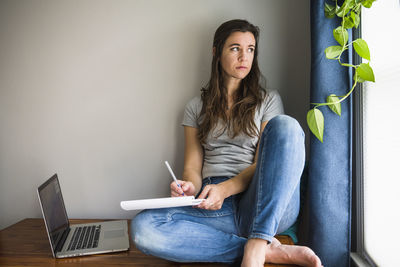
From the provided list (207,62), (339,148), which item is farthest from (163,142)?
(339,148)

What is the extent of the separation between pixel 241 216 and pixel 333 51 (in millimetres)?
689

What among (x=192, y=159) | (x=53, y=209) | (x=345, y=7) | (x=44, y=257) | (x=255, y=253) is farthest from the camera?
(x=192, y=159)

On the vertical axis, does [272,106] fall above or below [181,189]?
above

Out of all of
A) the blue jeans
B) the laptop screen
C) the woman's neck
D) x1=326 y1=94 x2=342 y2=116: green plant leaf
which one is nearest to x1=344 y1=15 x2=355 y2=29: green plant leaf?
x1=326 y1=94 x2=342 y2=116: green plant leaf

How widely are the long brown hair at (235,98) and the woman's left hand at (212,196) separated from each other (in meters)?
0.32

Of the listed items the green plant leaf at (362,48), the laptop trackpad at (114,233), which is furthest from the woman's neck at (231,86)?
the laptop trackpad at (114,233)

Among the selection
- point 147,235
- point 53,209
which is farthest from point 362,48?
point 53,209

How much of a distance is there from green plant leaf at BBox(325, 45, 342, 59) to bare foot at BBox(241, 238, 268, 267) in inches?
26.4

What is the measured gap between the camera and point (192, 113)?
1.60 m

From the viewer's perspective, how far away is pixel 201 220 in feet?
4.21

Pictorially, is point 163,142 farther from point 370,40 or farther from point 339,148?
point 370,40

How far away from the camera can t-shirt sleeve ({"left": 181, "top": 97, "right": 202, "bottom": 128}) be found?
1594 millimetres

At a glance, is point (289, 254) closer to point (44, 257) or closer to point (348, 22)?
point (348, 22)

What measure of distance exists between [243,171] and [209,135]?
0.85ft
